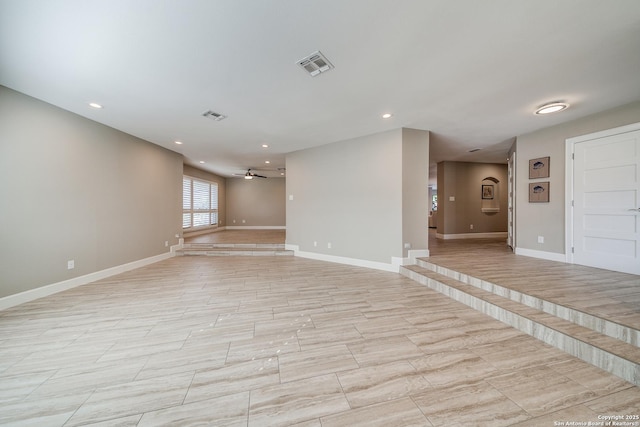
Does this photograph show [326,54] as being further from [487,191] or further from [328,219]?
[487,191]

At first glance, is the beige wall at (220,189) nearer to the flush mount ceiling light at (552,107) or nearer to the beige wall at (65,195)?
the beige wall at (65,195)

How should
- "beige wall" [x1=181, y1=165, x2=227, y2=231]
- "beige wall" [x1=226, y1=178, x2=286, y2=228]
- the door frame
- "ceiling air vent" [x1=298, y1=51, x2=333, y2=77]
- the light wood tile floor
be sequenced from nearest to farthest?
the light wood tile floor < "ceiling air vent" [x1=298, y1=51, x2=333, y2=77] < the door frame < "beige wall" [x1=181, y1=165, x2=227, y2=231] < "beige wall" [x1=226, y1=178, x2=286, y2=228]

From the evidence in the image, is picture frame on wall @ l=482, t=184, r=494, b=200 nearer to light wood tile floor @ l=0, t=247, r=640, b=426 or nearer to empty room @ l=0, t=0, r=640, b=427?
empty room @ l=0, t=0, r=640, b=427

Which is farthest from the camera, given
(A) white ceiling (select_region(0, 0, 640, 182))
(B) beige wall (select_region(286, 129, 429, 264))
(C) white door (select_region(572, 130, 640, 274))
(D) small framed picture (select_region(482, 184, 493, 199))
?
(D) small framed picture (select_region(482, 184, 493, 199))

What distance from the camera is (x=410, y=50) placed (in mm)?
2133

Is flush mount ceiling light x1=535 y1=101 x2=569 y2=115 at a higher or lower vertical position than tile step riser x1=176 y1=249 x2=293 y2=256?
higher

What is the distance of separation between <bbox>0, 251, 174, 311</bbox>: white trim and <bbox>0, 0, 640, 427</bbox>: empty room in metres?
0.03

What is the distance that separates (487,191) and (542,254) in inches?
161

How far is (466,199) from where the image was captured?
7672mm

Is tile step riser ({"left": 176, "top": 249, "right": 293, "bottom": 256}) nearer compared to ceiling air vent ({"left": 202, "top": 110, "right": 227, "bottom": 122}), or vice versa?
ceiling air vent ({"left": 202, "top": 110, "right": 227, "bottom": 122})

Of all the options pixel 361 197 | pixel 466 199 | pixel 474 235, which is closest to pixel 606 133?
pixel 361 197

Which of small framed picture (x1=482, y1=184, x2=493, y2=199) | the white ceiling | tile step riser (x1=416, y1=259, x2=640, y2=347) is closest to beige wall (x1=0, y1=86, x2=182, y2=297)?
the white ceiling

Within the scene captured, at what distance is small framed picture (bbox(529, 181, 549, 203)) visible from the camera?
14.3ft

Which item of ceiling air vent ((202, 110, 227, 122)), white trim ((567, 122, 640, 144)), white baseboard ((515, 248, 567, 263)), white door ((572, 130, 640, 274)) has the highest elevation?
ceiling air vent ((202, 110, 227, 122))
